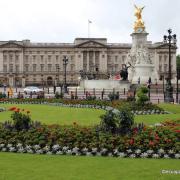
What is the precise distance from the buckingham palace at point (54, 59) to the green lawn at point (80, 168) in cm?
13916

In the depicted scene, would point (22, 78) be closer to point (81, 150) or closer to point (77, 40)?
point (77, 40)

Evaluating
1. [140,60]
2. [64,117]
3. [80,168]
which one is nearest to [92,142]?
[80,168]

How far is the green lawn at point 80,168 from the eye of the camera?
11.2 m

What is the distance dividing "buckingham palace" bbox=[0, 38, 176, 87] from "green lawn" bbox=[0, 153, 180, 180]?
139159 mm

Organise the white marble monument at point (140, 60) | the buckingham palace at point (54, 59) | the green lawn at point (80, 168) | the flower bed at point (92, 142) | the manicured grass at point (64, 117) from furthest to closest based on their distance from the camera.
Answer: the buckingham palace at point (54, 59) → the white marble monument at point (140, 60) → the manicured grass at point (64, 117) → the flower bed at point (92, 142) → the green lawn at point (80, 168)

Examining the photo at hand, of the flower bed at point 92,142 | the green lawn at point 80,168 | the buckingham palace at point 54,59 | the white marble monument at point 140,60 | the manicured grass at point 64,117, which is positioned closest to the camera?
the green lawn at point 80,168

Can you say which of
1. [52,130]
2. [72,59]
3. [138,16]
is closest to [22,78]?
[72,59]

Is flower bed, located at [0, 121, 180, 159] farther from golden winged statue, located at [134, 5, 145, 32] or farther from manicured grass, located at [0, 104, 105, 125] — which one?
golden winged statue, located at [134, 5, 145, 32]

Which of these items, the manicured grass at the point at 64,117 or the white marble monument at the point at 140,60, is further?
the white marble monument at the point at 140,60

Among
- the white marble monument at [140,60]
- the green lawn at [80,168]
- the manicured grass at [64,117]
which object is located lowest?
the green lawn at [80,168]

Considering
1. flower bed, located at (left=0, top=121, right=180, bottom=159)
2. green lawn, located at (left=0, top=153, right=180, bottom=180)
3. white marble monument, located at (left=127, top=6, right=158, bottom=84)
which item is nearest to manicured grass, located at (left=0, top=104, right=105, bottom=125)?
flower bed, located at (left=0, top=121, right=180, bottom=159)

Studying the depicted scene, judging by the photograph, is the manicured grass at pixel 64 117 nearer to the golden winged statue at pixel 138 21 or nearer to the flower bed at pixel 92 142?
the flower bed at pixel 92 142

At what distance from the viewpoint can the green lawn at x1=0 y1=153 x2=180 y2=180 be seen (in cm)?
1120

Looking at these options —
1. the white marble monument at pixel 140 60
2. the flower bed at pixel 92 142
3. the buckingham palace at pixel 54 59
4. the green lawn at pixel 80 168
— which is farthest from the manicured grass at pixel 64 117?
the buckingham palace at pixel 54 59
